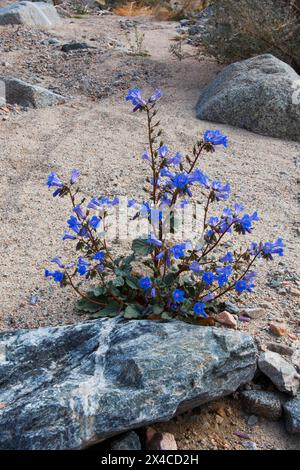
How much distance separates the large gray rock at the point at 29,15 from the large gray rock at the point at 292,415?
8031 millimetres

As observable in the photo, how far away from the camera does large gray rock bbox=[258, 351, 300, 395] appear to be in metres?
2.72

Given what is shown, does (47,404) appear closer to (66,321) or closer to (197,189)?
(66,321)

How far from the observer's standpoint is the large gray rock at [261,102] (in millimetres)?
5844

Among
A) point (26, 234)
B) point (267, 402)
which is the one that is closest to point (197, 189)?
point (26, 234)

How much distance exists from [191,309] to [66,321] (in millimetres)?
694

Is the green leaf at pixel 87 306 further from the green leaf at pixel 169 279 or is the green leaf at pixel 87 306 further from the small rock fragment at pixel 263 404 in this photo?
the small rock fragment at pixel 263 404

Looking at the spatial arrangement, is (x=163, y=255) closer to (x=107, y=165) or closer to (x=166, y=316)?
(x=166, y=316)

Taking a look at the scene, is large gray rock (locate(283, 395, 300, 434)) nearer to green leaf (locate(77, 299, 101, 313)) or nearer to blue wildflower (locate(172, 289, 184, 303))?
blue wildflower (locate(172, 289, 184, 303))

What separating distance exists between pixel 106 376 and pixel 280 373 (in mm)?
805

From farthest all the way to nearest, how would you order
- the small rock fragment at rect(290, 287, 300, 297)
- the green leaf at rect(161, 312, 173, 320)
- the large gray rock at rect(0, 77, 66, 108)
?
the large gray rock at rect(0, 77, 66, 108) < the small rock fragment at rect(290, 287, 300, 297) < the green leaf at rect(161, 312, 173, 320)

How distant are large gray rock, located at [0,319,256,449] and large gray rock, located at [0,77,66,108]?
12.6ft

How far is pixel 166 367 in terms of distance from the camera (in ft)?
8.07

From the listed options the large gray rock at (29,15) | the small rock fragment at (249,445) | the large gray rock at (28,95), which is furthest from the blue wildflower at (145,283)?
the large gray rock at (29,15)

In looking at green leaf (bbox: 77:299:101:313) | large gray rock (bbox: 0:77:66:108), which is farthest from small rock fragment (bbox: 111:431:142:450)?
large gray rock (bbox: 0:77:66:108)
